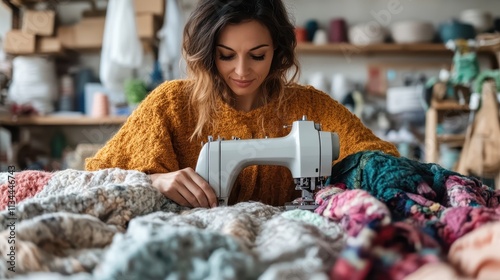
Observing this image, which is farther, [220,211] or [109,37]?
[109,37]

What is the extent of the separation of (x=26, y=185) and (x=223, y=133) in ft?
1.74

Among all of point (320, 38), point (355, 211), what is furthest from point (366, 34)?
point (355, 211)

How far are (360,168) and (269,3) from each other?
21.2 inches

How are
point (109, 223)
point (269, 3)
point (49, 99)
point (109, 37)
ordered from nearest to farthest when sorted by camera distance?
point (109, 223) → point (269, 3) → point (109, 37) → point (49, 99)

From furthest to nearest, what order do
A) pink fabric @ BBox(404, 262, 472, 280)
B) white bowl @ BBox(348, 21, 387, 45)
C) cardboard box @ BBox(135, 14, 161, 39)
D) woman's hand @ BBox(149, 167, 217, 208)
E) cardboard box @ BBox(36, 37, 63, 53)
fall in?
white bowl @ BBox(348, 21, 387, 45)
cardboard box @ BBox(36, 37, 63, 53)
cardboard box @ BBox(135, 14, 161, 39)
woman's hand @ BBox(149, 167, 217, 208)
pink fabric @ BBox(404, 262, 472, 280)

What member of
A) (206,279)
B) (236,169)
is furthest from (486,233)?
(236,169)

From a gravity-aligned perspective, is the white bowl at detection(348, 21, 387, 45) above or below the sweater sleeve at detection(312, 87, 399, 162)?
above

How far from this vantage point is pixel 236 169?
1114 millimetres

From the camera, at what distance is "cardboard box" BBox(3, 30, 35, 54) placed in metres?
3.60

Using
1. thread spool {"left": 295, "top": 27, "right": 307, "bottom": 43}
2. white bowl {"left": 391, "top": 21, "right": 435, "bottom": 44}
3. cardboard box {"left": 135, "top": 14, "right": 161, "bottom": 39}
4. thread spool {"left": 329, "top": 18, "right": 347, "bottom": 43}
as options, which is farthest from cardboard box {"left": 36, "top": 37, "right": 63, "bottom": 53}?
white bowl {"left": 391, "top": 21, "right": 435, "bottom": 44}

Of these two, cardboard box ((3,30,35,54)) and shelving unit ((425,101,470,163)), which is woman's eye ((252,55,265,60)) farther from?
cardboard box ((3,30,35,54))

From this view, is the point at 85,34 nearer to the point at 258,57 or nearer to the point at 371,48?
the point at 371,48

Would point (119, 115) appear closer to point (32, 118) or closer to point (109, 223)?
point (32, 118)

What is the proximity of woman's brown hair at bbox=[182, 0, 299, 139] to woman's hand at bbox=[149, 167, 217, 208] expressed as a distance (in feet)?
0.89
